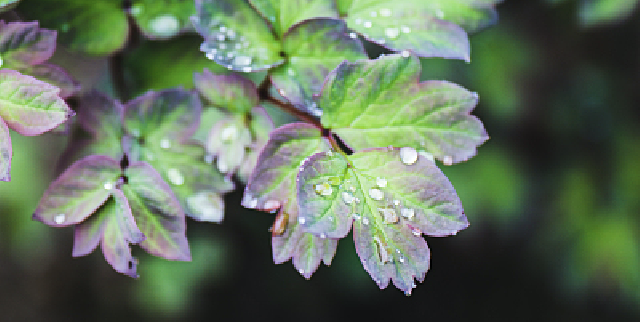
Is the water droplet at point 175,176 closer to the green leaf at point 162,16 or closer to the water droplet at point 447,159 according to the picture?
the green leaf at point 162,16

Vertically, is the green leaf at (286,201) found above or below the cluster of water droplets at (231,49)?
below

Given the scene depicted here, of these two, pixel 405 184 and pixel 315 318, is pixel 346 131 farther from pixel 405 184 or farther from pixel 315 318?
pixel 315 318

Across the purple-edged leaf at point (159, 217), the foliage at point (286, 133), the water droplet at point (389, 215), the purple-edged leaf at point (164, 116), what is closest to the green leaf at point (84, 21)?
the foliage at point (286, 133)

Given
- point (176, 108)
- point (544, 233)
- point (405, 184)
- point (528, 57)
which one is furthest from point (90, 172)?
point (544, 233)

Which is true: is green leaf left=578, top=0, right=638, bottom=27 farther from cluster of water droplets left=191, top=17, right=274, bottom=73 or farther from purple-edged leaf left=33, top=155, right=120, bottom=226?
purple-edged leaf left=33, top=155, right=120, bottom=226

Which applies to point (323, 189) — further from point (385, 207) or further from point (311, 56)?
point (311, 56)

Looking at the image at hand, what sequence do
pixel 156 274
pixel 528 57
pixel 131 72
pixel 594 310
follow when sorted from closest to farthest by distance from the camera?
pixel 131 72, pixel 528 57, pixel 156 274, pixel 594 310
